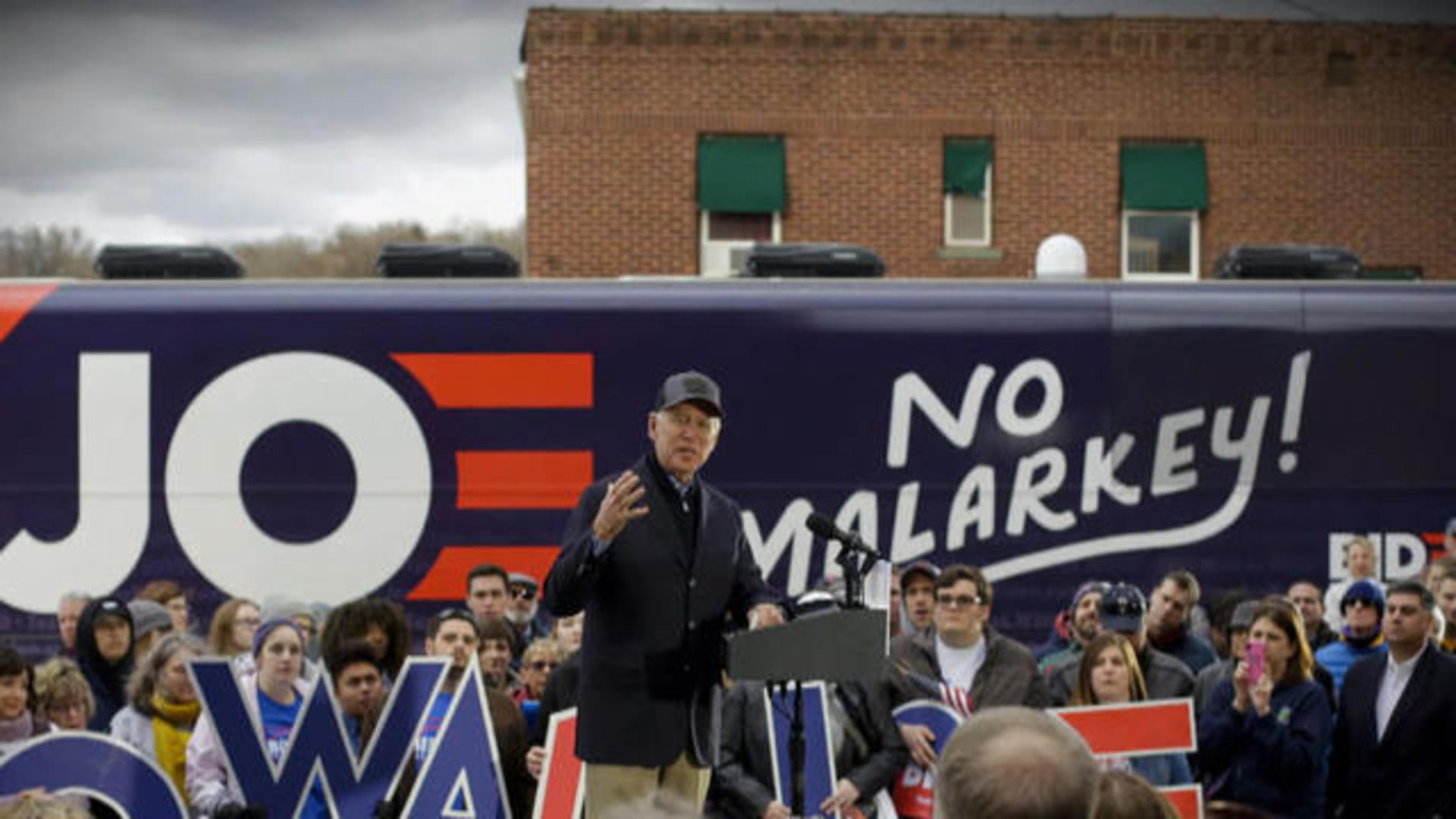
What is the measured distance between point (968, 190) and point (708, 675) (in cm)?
1473

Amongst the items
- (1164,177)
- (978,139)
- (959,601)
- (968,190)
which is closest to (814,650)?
(959,601)

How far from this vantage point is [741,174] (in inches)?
753

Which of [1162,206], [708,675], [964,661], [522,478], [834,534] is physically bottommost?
[964,661]

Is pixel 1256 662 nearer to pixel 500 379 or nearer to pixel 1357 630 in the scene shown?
pixel 1357 630

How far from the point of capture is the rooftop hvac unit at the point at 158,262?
10.9 metres

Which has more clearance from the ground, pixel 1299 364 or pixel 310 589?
pixel 1299 364

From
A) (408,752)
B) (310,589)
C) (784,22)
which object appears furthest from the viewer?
(784,22)

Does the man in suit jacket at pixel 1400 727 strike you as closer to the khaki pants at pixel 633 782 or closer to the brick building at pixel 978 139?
the khaki pants at pixel 633 782

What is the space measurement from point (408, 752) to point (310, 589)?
3622mm

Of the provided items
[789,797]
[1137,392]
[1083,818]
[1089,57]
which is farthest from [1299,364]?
[1089,57]

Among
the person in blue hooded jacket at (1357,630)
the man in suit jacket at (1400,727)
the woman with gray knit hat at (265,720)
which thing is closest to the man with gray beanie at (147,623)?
the woman with gray knit hat at (265,720)

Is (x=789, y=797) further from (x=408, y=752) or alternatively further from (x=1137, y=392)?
(x=1137, y=392)

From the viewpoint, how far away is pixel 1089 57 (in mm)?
19469

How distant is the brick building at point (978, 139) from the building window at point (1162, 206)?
0.03m
